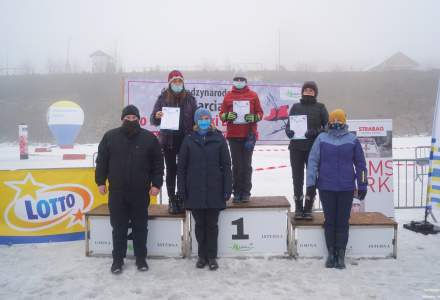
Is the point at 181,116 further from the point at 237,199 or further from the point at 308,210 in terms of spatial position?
the point at 308,210

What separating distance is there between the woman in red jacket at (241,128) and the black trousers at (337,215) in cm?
109

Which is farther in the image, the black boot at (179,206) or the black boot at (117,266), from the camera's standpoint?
the black boot at (179,206)

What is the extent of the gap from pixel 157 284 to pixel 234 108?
244 centimetres

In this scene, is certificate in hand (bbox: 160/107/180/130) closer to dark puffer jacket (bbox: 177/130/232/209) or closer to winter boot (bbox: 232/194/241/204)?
dark puffer jacket (bbox: 177/130/232/209)

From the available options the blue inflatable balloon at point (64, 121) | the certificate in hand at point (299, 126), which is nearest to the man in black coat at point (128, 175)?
the certificate in hand at point (299, 126)

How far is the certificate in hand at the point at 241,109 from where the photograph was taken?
4.79 metres

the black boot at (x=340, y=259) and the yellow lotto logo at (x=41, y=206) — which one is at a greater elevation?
the yellow lotto logo at (x=41, y=206)

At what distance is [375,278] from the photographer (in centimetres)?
406

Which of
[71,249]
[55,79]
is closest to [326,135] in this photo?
[71,249]

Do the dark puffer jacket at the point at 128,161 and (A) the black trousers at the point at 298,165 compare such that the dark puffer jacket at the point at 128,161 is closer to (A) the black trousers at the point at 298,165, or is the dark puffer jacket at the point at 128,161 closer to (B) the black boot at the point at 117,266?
(B) the black boot at the point at 117,266

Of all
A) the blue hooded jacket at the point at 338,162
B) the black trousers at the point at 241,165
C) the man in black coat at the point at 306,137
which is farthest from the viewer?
the black trousers at the point at 241,165

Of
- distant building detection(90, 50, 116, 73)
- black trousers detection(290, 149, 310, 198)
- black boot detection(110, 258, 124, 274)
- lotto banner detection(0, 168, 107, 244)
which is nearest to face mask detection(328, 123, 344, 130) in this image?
black trousers detection(290, 149, 310, 198)

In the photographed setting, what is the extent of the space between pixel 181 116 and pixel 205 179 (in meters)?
0.99

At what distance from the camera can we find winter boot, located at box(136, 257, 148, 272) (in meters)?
4.29
